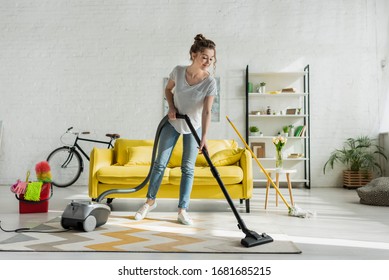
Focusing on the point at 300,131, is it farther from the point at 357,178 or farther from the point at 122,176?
the point at 122,176

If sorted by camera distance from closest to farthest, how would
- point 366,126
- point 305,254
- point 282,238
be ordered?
point 305,254, point 282,238, point 366,126

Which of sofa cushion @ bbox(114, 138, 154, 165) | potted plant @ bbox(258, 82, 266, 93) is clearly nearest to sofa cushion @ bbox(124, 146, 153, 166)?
sofa cushion @ bbox(114, 138, 154, 165)

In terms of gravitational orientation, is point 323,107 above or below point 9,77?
below

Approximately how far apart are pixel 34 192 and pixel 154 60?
342cm

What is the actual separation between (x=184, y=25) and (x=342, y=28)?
2.54 metres

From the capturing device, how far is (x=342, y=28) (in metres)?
6.20

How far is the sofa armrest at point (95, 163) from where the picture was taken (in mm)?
3533

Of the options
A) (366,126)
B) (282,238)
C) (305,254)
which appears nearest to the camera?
(305,254)

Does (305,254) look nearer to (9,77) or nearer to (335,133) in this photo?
(335,133)

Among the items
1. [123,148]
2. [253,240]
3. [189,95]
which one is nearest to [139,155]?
[123,148]

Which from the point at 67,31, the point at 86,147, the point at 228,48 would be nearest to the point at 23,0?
the point at 67,31

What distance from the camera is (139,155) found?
394 cm

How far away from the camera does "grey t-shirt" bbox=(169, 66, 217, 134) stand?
8.83ft

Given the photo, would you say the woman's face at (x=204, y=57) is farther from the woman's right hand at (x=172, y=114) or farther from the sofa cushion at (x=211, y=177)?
the sofa cushion at (x=211, y=177)
